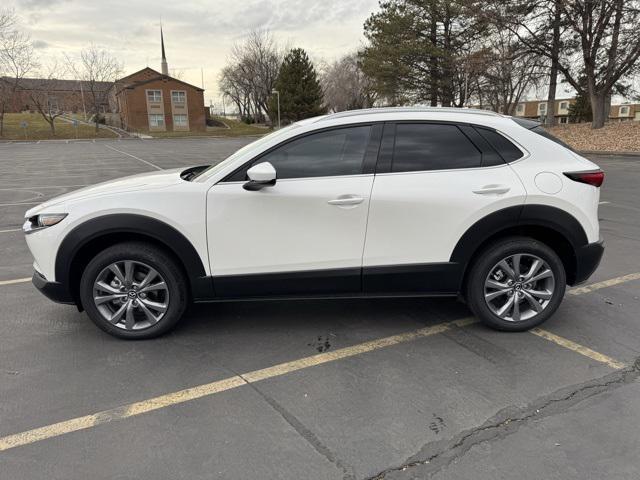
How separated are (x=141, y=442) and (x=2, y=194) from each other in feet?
36.9

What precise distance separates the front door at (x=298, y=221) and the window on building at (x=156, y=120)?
64.4 m

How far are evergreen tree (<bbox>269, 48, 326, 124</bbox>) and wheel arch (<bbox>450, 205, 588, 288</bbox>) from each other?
52913mm

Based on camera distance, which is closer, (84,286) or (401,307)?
(84,286)

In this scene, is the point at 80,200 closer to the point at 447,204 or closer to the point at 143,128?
the point at 447,204

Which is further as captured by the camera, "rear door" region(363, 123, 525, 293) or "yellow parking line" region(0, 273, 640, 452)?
"rear door" region(363, 123, 525, 293)

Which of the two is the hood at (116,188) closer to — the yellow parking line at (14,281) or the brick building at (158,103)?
the yellow parking line at (14,281)

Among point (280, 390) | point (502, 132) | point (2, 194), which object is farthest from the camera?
point (2, 194)

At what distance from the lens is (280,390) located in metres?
2.98

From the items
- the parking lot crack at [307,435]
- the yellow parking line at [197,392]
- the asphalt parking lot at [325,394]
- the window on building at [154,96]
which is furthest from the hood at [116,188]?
the window on building at [154,96]

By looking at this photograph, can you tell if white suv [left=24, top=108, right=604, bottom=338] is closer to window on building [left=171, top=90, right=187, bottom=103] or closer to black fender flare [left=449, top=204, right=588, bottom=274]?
black fender flare [left=449, top=204, right=588, bottom=274]

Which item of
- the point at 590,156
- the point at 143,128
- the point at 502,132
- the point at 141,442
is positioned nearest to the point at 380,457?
Answer: the point at 141,442

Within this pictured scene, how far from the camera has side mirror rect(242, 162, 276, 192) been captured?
3.23 metres

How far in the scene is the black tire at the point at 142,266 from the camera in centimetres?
347

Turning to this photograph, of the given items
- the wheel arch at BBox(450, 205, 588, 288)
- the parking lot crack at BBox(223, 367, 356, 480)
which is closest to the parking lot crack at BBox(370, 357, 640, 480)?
the parking lot crack at BBox(223, 367, 356, 480)
